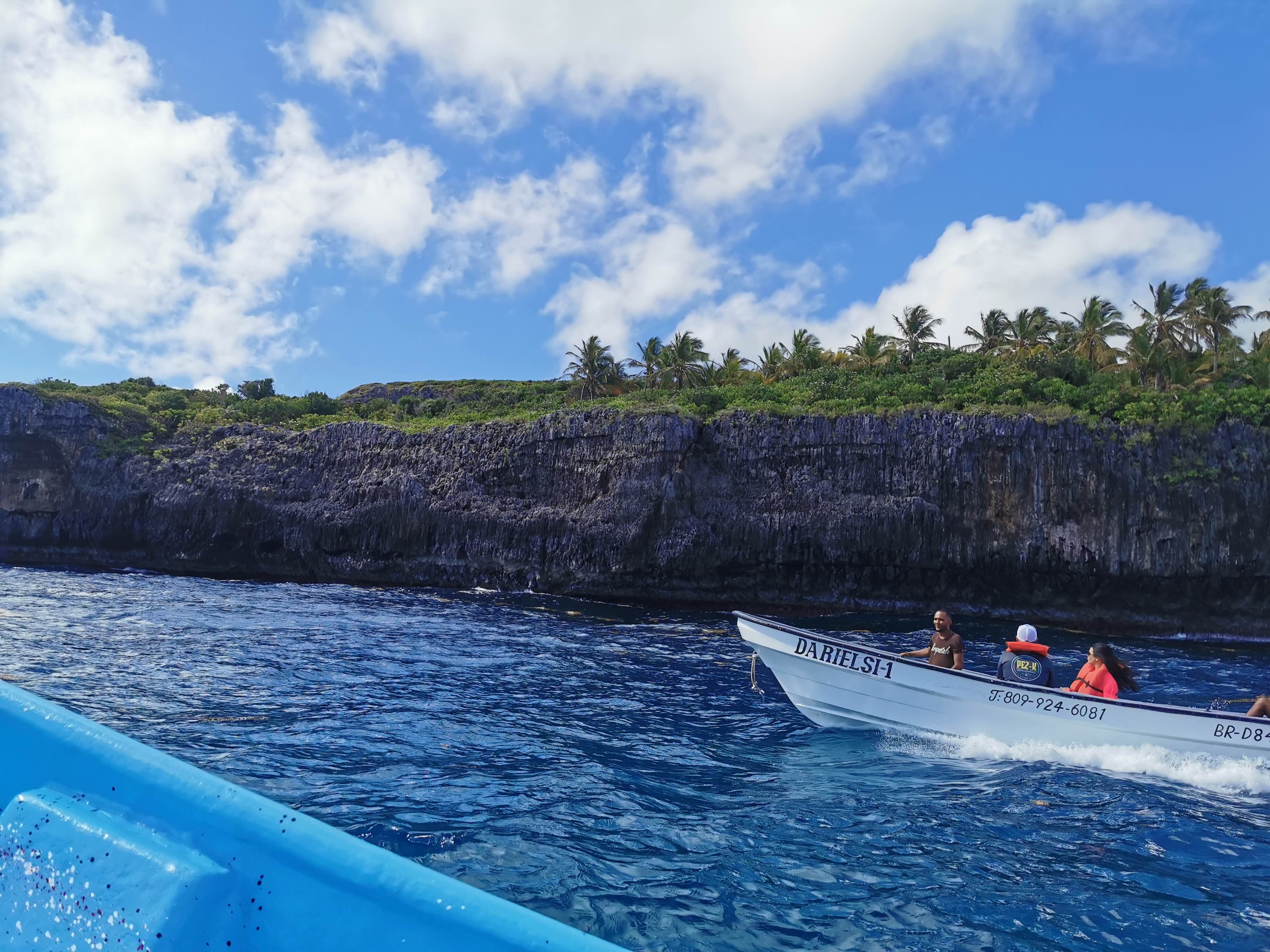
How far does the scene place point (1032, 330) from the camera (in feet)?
158

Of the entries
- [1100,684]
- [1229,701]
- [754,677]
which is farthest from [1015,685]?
[1229,701]

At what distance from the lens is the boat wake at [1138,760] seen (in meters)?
9.61

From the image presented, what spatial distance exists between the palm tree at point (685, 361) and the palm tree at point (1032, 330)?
64.1ft

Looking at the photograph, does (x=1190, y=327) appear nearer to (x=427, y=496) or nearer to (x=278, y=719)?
(x=427, y=496)

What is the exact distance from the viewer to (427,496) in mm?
35375

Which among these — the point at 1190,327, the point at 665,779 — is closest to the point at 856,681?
the point at 665,779

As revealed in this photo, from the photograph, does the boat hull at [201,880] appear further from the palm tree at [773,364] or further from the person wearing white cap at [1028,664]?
the palm tree at [773,364]

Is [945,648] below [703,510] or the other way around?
below

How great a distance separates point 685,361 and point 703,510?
2140cm

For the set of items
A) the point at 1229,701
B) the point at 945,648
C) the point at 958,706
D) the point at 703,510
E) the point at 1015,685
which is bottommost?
the point at 1229,701

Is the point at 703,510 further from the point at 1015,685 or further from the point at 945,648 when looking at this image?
the point at 1015,685

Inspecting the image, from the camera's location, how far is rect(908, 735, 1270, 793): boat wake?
31.5 feet

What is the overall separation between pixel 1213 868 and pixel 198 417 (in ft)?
157

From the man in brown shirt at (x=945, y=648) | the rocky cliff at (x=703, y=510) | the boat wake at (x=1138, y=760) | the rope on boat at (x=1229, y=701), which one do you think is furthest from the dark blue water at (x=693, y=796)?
the rocky cliff at (x=703, y=510)
